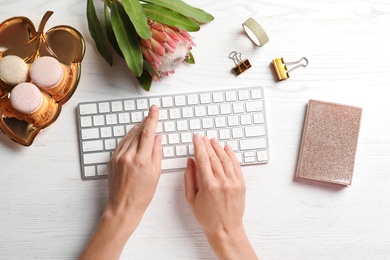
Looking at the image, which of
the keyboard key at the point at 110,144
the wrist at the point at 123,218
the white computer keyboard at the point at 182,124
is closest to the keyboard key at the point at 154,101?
the white computer keyboard at the point at 182,124

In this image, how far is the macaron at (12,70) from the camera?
0.74 metres

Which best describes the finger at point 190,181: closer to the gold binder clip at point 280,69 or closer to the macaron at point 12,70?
the gold binder clip at point 280,69

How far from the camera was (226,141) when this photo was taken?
805mm

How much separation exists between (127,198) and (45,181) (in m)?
0.17

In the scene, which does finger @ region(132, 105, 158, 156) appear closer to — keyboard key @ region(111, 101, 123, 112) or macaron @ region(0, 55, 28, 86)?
keyboard key @ region(111, 101, 123, 112)

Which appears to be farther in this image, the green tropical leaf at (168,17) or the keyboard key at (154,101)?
the keyboard key at (154,101)

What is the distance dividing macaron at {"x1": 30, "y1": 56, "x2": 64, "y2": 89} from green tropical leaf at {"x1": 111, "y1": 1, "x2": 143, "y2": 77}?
125 mm

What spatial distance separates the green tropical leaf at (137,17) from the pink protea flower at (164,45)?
0.13 feet

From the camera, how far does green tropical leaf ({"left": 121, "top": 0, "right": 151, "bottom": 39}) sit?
2.18 ft

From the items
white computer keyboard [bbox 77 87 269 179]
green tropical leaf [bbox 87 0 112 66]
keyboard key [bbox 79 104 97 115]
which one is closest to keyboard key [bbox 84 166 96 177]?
white computer keyboard [bbox 77 87 269 179]

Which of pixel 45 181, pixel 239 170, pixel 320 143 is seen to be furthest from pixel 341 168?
pixel 45 181

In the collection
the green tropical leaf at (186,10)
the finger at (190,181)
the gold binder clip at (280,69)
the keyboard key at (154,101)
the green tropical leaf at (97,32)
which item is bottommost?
the finger at (190,181)

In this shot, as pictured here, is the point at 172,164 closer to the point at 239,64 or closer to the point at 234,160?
the point at 234,160

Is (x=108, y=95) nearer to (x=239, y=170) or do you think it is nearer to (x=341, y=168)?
(x=239, y=170)
